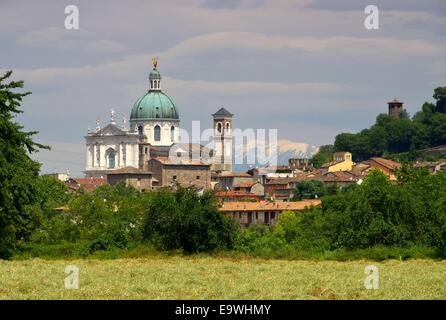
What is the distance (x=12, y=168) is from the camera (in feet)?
143

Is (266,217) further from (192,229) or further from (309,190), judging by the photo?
(192,229)

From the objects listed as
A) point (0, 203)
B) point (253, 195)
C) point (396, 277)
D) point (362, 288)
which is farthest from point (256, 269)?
point (253, 195)

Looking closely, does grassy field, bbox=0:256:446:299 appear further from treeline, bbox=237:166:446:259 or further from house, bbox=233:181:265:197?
house, bbox=233:181:265:197

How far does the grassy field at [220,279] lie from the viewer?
1093 inches

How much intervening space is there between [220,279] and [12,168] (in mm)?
13526

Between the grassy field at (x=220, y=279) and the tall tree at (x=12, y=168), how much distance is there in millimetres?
2748

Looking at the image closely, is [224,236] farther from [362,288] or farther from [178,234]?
[362,288]

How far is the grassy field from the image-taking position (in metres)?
27.8

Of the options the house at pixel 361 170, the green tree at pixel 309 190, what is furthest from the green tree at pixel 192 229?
the house at pixel 361 170

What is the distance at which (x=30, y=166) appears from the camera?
49.2 meters

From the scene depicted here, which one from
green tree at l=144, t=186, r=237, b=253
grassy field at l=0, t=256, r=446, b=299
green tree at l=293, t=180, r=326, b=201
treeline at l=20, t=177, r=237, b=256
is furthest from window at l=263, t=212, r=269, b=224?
grassy field at l=0, t=256, r=446, b=299

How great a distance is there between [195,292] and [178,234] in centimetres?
1947

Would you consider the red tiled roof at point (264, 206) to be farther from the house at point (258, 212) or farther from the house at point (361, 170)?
the house at point (361, 170)
